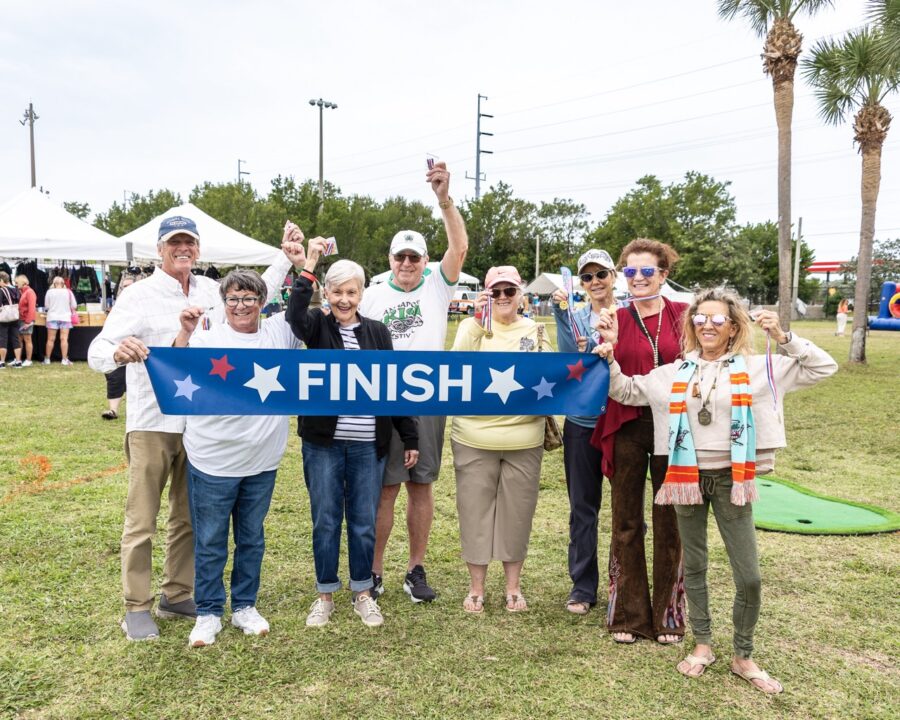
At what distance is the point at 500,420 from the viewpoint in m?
3.85

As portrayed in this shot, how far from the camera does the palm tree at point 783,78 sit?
14.9 meters

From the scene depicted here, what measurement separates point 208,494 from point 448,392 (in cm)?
135

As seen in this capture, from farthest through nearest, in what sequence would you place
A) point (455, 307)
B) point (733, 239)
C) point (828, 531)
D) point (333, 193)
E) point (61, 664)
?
point (733, 239), point (333, 193), point (455, 307), point (828, 531), point (61, 664)

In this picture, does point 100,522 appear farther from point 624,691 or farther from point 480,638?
point 624,691

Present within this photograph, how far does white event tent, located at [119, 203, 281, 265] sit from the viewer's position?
49.1 ft

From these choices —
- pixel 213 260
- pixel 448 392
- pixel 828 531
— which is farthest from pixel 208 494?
pixel 213 260

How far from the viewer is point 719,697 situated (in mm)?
3023

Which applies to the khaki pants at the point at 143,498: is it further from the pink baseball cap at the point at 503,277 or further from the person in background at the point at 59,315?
the person in background at the point at 59,315

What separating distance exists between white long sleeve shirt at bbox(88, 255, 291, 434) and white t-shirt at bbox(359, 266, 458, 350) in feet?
2.94

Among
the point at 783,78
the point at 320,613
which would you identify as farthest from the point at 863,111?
the point at 320,613

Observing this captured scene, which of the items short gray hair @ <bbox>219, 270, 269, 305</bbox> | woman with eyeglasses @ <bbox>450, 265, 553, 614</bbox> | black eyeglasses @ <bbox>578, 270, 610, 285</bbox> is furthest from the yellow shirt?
short gray hair @ <bbox>219, 270, 269, 305</bbox>

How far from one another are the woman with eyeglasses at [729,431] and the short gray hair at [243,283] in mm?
2112

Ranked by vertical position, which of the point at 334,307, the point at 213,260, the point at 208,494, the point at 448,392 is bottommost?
the point at 208,494

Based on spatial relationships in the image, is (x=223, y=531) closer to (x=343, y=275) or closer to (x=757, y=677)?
(x=343, y=275)
